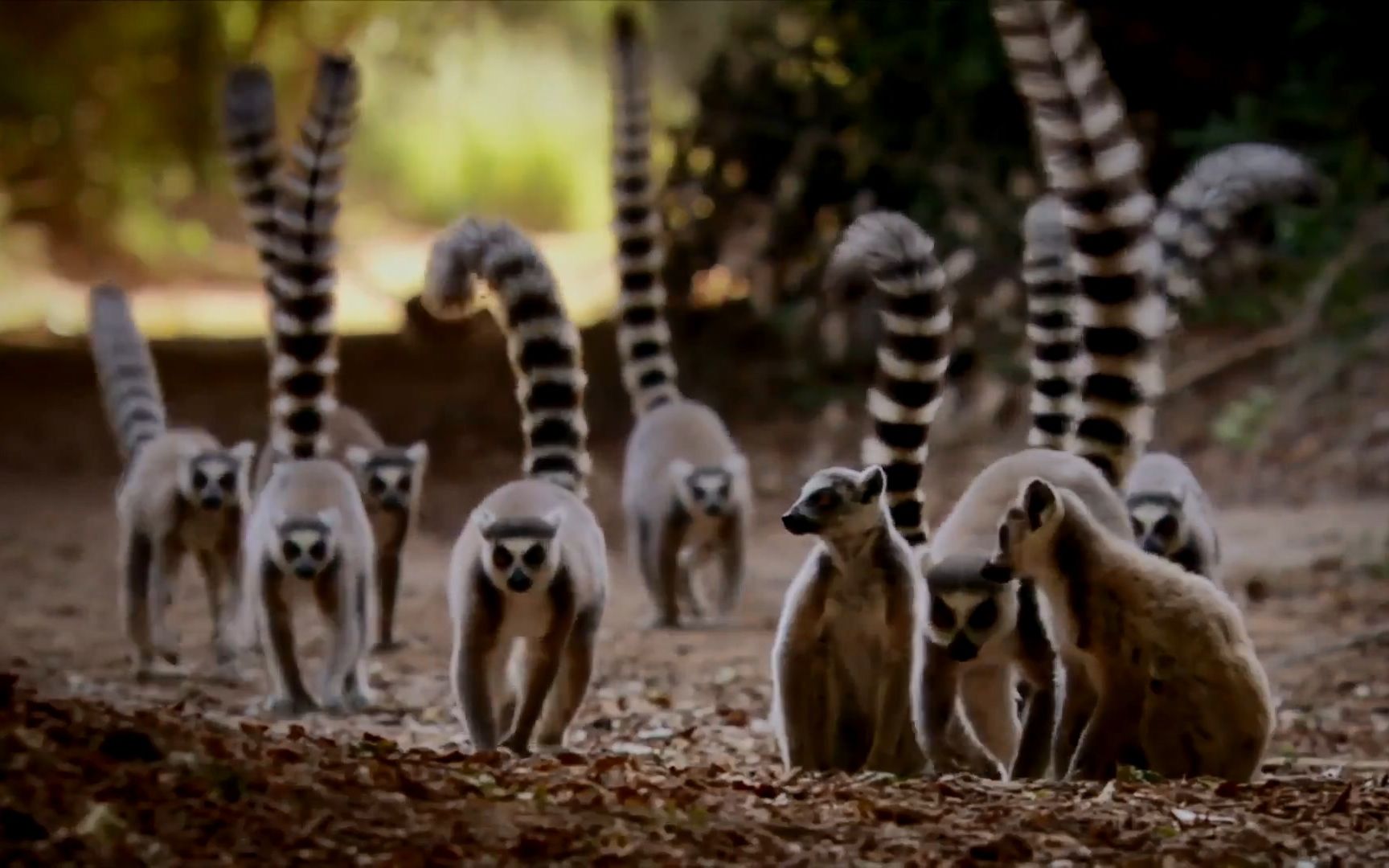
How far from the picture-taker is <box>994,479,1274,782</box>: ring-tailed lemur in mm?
4609

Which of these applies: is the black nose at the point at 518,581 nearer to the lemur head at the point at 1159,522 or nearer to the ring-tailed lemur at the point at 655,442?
the lemur head at the point at 1159,522

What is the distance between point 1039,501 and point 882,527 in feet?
1.80

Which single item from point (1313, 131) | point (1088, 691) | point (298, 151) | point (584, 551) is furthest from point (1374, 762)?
point (1313, 131)

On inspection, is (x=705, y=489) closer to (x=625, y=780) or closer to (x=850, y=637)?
(x=850, y=637)

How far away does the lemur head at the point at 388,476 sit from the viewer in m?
8.59

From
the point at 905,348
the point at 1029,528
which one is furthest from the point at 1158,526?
the point at 1029,528

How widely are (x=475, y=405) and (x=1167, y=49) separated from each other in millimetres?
5733

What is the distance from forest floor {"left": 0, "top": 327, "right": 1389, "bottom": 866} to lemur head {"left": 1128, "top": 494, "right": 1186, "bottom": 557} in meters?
0.65

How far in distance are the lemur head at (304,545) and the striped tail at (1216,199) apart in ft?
10.9

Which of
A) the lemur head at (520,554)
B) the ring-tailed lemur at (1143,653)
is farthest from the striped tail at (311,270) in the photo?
the ring-tailed lemur at (1143,653)

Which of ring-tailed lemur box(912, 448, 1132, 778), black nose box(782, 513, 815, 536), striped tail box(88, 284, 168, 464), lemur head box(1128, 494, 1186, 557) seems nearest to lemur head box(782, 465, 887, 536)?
black nose box(782, 513, 815, 536)

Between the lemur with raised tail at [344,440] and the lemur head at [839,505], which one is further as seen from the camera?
the lemur with raised tail at [344,440]

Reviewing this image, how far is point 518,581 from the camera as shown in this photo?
221 inches

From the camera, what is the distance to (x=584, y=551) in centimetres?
605
